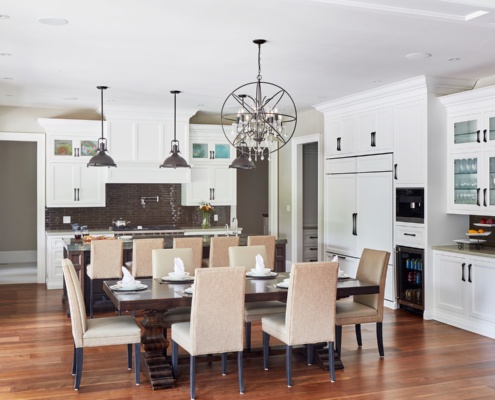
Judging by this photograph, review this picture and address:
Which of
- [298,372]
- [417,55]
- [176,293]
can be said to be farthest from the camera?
[417,55]

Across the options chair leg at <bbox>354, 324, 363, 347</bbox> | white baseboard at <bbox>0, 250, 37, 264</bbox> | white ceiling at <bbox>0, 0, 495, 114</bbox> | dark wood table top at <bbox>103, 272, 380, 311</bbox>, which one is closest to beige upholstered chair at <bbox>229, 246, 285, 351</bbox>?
dark wood table top at <bbox>103, 272, 380, 311</bbox>

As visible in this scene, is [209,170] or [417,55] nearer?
[417,55]

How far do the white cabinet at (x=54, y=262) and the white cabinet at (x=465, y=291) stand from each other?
5.25 meters

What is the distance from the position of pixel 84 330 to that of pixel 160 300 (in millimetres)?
590

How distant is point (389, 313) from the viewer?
7.28 metres

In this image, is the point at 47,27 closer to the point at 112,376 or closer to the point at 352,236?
the point at 112,376

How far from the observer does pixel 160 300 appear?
14.8ft

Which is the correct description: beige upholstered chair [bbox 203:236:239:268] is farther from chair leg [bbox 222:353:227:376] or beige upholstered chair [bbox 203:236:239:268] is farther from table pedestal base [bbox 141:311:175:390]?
chair leg [bbox 222:353:227:376]

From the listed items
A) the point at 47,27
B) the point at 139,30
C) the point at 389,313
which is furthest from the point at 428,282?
the point at 47,27

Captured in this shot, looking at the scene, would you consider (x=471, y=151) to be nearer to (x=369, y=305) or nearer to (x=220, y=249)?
(x=369, y=305)

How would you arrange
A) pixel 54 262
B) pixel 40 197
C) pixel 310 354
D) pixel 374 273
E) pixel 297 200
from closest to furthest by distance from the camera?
pixel 310 354 → pixel 374 273 → pixel 54 262 → pixel 40 197 → pixel 297 200

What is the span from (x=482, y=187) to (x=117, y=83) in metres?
4.29

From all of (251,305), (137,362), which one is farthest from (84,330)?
(251,305)

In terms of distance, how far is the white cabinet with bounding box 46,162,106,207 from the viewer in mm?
9148
